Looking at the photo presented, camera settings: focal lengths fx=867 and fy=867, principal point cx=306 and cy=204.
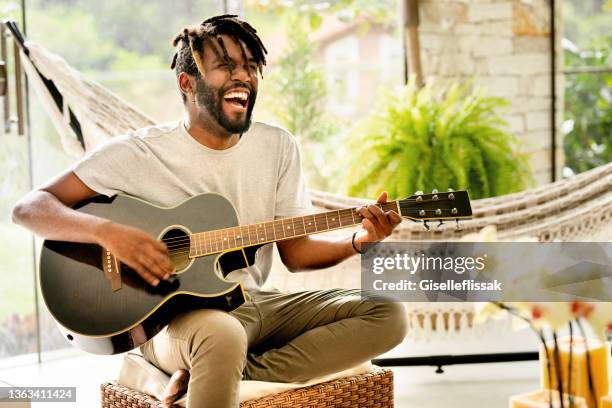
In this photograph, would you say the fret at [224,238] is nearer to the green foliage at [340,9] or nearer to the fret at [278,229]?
the fret at [278,229]

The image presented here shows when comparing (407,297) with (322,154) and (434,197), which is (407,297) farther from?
(322,154)

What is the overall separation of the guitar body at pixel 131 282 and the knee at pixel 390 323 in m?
Answer: 0.32

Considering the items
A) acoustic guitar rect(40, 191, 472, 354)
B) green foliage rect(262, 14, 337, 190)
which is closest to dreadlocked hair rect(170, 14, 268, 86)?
acoustic guitar rect(40, 191, 472, 354)

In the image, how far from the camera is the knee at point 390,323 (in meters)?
1.90

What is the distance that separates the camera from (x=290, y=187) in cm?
204

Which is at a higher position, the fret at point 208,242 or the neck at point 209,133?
the neck at point 209,133

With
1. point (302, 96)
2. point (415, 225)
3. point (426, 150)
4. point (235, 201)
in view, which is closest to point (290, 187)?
point (235, 201)

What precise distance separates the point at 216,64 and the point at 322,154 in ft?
6.04

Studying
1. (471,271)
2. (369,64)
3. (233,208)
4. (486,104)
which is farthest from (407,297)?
(369,64)

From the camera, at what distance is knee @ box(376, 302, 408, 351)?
190cm

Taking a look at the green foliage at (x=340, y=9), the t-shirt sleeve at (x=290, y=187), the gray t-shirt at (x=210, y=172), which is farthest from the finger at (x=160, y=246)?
the green foliage at (x=340, y=9)

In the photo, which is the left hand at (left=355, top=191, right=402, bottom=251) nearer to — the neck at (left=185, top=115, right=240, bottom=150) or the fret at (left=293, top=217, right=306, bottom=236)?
the fret at (left=293, top=217, right=306, bottom=236)

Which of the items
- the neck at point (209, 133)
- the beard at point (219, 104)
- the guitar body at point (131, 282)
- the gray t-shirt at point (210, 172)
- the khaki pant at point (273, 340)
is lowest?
the khaki pant at point (273, 340)

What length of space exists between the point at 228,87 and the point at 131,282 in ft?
1.60
